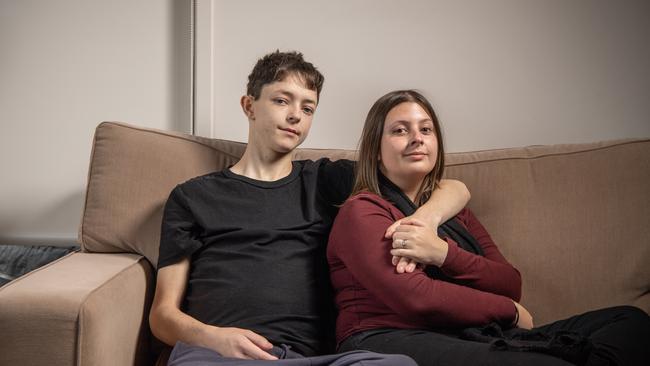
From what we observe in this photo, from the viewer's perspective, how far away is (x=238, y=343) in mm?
1247

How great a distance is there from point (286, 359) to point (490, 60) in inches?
51.0

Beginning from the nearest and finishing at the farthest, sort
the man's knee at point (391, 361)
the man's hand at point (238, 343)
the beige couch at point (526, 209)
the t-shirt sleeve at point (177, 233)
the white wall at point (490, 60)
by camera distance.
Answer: the man's knee at point (391, 361) → the man's hand at point (238, 343) → the t-shirt sleeve at point (177, 233) → the beige couch at point (526, 209) → the white wall at point (490, 60)

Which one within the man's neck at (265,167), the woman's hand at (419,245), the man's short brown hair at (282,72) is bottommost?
the woman's hand at (419,245)

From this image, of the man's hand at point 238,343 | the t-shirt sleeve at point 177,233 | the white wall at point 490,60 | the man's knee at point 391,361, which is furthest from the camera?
the white wall at point 490,60

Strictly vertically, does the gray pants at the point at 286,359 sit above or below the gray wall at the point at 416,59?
below

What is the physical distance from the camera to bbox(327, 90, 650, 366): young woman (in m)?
1.15

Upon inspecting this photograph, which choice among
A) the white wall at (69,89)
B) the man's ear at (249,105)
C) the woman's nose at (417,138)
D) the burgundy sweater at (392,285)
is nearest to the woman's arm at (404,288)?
the burgundy sweater at (392,285)

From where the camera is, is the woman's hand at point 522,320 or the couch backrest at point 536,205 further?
the couch backrest at point 536,205

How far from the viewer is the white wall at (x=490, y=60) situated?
81.0 inches

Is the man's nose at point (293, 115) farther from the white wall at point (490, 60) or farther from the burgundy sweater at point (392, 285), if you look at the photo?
the white wall at point (490, 60)

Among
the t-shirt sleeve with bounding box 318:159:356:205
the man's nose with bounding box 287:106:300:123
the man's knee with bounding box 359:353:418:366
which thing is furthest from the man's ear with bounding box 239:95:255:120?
the man's knee with bounding box 359:353:418:366

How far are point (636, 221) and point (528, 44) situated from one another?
0.74m

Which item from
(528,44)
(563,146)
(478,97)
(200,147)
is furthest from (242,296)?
(528,44)

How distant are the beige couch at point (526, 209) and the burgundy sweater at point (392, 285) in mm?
218
